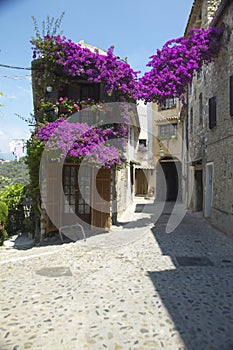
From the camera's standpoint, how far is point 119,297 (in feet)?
14.9

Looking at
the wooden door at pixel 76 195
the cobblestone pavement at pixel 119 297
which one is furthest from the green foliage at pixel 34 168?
the cobblestone pavement at pixel 119 297

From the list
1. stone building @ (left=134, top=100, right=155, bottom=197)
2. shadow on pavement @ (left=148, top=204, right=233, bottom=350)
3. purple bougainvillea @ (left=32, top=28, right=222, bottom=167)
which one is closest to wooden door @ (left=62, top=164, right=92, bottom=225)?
purple bougainvillea @ (left=32, top=28, right=222, bottom=167)

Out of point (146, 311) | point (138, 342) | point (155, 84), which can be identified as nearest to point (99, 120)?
point (155, 84)

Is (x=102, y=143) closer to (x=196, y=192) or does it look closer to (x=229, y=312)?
(x=229, y=312)

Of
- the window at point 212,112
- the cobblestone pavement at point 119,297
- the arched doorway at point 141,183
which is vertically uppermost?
the window at point 212,112

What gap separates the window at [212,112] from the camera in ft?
35.3

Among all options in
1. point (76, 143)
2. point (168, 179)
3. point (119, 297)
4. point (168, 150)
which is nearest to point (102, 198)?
point (76, 143)

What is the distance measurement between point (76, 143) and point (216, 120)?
5125 millimetres

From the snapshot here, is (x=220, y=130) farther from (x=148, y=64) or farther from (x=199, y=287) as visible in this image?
(x=199, y=287)

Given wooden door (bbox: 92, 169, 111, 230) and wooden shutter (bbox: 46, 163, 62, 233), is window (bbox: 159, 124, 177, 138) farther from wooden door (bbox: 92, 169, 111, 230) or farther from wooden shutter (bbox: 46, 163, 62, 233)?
wooden shutter (bbox: 46, 163, 62, 233)

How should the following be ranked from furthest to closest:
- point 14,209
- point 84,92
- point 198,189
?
point 198,189 < point 14,209 < point 84,92

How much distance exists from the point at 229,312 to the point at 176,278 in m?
1.50

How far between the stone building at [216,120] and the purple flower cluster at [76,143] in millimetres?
3484

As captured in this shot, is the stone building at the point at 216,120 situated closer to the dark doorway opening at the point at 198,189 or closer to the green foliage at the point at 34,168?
the dark doorway opening at the point at 198,189
